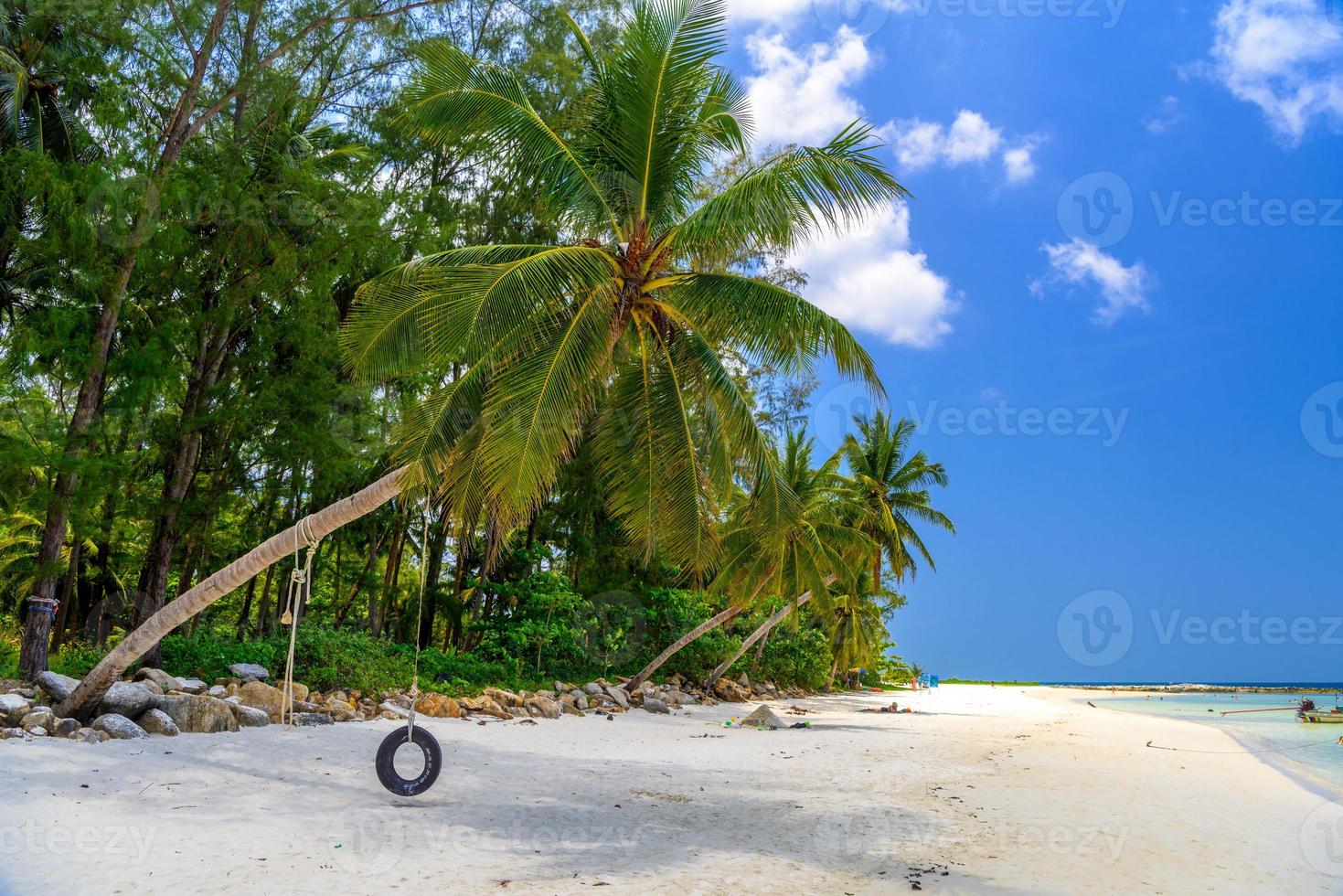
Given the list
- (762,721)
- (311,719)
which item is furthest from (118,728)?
(762,721)

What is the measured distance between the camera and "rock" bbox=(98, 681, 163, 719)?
318 inches

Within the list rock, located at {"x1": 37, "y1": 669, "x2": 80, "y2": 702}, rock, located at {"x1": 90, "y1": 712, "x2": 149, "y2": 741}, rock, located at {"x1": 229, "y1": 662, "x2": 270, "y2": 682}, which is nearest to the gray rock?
rock, located at {"x1": 90, "y1": 712, "x2": 149, "y2": 741}

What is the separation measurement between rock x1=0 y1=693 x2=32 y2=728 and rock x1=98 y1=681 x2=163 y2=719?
0.60 meters

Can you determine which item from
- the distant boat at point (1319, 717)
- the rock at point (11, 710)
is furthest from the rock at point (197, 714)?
the distant boat at point (1319, 717)

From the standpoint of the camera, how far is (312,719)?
945 centimetres

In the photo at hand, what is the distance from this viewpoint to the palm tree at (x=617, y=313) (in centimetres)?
828

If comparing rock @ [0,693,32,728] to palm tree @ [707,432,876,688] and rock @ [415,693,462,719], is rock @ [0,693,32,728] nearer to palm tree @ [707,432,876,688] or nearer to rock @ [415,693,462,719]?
rock @ [415,693,462,719]

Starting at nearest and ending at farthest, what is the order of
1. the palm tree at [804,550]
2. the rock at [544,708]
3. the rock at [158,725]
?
1. the rock at [158,725]
2. the rock at [544,708]
3. the palm tree at [804,550]

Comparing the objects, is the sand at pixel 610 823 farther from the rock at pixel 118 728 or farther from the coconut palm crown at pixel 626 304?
the coconut palm crown at pixel 626 304

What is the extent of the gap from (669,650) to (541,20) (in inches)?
513

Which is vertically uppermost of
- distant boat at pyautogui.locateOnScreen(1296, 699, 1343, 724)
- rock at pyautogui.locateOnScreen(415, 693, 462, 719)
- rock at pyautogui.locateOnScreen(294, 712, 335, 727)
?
rock at pyautogui.locateOnScreen(294, 712, 335, 727)

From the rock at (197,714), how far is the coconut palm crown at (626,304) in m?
3.07

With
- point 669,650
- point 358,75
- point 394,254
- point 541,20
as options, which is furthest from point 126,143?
point 669,650

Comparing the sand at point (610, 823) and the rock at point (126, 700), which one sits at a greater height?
the rock at point (126, 700)
